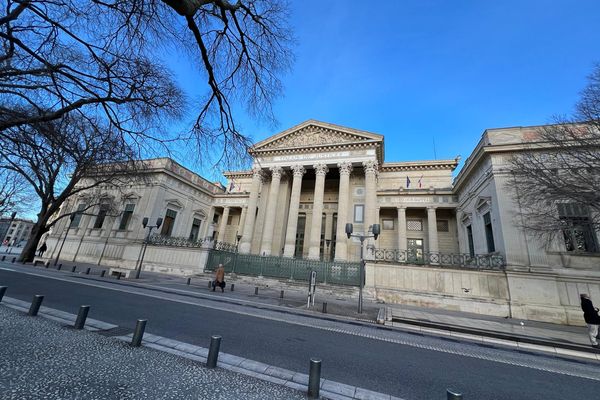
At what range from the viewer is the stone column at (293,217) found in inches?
871

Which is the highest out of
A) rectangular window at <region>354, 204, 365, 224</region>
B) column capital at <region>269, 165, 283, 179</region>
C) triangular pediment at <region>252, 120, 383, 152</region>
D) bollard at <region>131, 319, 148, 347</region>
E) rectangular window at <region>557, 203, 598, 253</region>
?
triangular pediment at <region>252, 120, 383, 152</region>

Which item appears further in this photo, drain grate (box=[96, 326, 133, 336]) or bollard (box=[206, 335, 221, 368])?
drain grate (box=[96, 326, 133, 336])

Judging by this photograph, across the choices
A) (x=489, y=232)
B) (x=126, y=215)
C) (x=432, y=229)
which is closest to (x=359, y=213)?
(x=432, y=229)

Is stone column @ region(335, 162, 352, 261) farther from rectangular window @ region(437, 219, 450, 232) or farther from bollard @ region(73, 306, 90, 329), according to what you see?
bollard @ region(73, 306, 90, 329)

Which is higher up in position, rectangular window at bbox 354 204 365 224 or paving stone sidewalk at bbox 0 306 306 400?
rectangular window at bbox 354 204 365 224

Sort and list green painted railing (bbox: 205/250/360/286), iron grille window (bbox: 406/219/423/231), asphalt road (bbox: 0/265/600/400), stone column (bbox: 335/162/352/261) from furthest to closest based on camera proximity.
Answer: iron grille window (bbox: 406/219/423/231) < stone column (bbox: 335/162/352/261) < green painted railing (bbox: 205/250/360/286) < asphalt road (bbox: 0/265/600/400)

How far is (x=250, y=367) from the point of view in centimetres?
364

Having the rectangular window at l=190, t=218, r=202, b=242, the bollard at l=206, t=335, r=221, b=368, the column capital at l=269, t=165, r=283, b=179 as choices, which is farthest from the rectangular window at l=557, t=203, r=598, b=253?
the rectangular window at l=190, t=218, r=202, b=242

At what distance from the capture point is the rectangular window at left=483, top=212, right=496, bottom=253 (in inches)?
638

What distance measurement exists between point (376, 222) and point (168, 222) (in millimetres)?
23781

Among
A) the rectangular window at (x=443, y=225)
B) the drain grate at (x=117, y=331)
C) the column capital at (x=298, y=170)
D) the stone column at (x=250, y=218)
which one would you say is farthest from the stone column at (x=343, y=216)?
the drain grate at (x=117, y=331)

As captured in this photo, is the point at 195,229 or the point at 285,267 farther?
the point at 195,229

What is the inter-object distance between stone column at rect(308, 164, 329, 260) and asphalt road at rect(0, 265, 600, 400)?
46.9 feet

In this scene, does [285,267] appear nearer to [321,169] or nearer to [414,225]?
[321,169]
